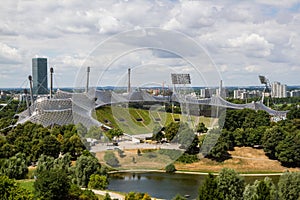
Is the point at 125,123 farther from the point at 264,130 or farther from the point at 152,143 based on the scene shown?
the point at 264,130

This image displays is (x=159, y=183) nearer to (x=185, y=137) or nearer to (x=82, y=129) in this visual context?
(x=185, y=137)

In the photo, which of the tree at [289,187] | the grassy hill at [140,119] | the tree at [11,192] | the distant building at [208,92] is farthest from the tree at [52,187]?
the distant building at [208,92]

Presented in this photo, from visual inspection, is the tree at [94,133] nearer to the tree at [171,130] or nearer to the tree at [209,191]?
the tree at [171,130]

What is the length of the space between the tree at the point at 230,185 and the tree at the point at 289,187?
83 centimetres

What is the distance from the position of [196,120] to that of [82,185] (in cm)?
531

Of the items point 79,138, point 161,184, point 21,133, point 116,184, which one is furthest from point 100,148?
point 21,133

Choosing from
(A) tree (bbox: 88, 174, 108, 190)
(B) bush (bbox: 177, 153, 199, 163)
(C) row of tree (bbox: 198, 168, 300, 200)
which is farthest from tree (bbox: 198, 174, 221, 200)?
(B) bush (bbox: 177, 153, 199, 163)

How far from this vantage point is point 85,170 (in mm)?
11398

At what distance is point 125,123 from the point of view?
14492 mm

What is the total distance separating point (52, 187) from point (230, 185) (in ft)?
12.4

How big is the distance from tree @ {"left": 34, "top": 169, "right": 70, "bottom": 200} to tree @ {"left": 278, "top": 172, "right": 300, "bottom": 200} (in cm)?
451

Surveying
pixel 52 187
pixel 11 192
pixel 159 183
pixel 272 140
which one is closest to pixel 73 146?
pixel 159 183

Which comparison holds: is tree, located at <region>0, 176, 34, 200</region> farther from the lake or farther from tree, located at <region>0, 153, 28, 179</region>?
tree, located at <region>0, 153, 28, 179</region>

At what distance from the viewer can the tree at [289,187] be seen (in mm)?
9495
